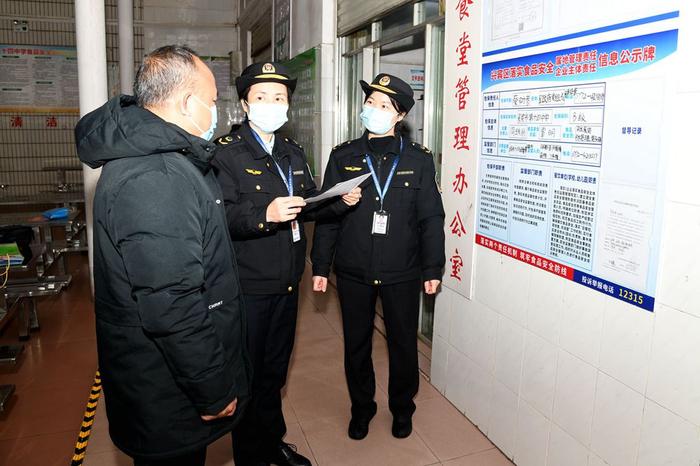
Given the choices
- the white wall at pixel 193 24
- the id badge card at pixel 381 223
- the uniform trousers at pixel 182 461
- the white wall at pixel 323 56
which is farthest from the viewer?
the white wall at pixel 193 24

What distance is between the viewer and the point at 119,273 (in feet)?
4.58

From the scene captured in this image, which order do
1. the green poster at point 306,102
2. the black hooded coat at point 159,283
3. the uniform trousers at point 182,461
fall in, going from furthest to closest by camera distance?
1. the green poster at point 306,102
2. the uniform trousers at point 182,461
3. the black hooded coat at point 159,283

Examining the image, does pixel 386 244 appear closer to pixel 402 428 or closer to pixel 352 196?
pixel 352 196

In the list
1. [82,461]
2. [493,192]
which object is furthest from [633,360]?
[82,461]

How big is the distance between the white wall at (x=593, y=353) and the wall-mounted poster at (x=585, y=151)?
57mm

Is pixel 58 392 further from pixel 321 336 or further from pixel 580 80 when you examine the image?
pixel 580 80

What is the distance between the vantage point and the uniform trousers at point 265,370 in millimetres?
2182

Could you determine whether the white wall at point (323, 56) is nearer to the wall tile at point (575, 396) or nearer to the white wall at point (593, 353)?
the white wall at point (593, 353)

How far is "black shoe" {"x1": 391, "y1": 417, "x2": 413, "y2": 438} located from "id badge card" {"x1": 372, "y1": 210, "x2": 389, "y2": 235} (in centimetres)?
96

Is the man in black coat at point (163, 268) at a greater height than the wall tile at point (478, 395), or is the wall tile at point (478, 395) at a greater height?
the man in black coat at point (163, 268)

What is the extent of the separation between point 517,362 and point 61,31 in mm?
8712

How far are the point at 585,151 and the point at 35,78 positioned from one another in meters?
8.80

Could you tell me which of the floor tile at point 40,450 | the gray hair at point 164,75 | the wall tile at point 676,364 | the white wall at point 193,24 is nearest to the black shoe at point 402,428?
the wall tile at point 676,364

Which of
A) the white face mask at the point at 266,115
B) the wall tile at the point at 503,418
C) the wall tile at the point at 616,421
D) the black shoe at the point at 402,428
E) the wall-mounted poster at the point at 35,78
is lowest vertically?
the black shoe at the point at 402,428
